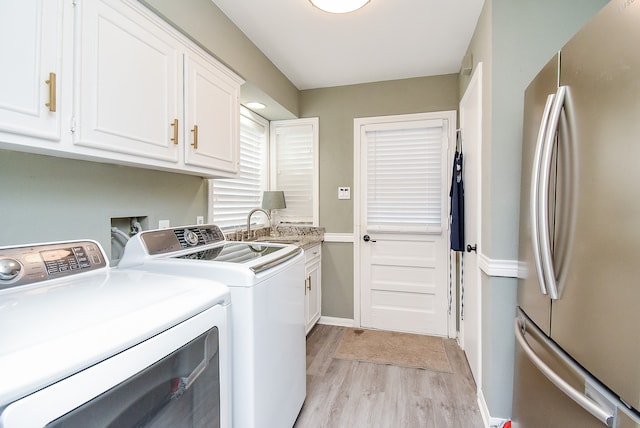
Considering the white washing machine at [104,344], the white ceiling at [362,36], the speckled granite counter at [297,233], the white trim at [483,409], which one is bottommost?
the white trim at [483,409]

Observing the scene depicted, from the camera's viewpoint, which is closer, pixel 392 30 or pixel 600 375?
pixel 600 375

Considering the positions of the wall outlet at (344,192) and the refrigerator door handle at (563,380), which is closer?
the refrigerator door handle at (563,380)

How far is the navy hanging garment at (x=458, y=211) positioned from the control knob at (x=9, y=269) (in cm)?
261

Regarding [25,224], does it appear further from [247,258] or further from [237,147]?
[237,147]

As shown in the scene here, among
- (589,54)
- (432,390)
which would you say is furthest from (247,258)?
(432,390)

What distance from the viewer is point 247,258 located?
4.76 ft

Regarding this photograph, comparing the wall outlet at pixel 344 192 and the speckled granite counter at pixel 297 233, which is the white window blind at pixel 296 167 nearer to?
the speckled granite counter at pixel 297 233

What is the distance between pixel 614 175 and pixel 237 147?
190cm

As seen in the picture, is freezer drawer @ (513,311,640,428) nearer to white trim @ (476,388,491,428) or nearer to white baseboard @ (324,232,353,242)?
white trim @ (476,388,491,428)

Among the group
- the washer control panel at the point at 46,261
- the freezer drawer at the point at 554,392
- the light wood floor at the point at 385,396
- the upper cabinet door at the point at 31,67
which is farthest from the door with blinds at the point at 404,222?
the upper cabinet door at the point at 31,67

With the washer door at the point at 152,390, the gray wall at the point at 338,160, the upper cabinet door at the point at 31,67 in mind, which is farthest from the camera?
the gray wall at the point at 338,160

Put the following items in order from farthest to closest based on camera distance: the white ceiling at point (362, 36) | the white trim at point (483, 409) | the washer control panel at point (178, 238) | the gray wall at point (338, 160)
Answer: the gray wall at point (338, 160) → the white ceiling at point (362, 36) → the white trim at point (483, 409) → the washer control panel at point (178, 238)

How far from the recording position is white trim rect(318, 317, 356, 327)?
124 inches

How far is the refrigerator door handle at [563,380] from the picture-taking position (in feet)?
2.61
